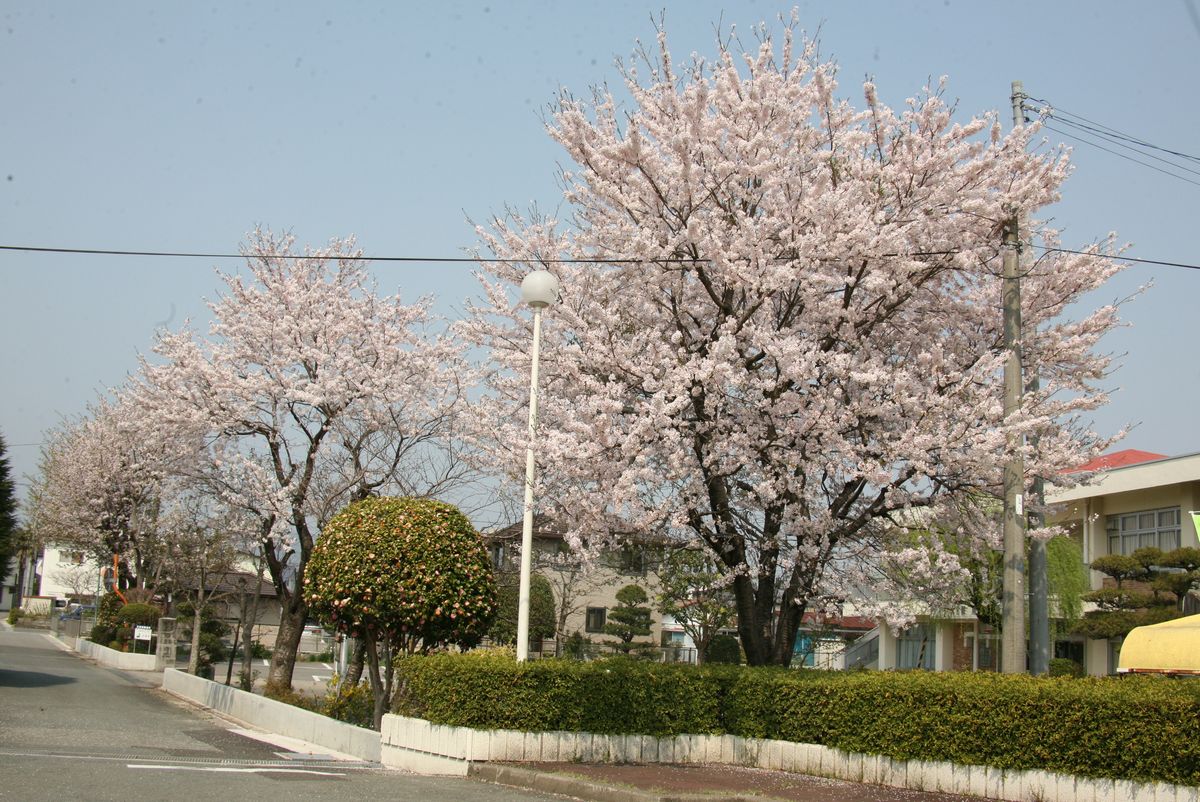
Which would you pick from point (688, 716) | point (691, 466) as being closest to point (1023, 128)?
point (691, 466)

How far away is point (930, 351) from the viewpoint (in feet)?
49.3

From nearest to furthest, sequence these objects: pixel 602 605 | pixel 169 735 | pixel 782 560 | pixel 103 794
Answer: pixel 103 794, pixel 782 560, pixel 169 735, pixel 602 605

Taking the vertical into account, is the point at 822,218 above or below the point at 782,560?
above

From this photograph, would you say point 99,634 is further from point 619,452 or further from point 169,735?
point 619,452

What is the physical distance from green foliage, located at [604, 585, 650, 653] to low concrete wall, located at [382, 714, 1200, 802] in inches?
1017

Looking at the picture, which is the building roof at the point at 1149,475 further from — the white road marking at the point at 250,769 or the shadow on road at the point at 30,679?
the shadow on road at the point at 30,679

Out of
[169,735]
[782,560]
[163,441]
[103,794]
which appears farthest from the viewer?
[163,441]

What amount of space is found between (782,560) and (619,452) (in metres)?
2.57

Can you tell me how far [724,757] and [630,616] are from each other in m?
26.6

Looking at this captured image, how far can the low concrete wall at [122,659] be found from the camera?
33.1 metres

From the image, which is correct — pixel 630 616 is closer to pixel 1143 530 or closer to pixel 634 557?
pixel 1143 530

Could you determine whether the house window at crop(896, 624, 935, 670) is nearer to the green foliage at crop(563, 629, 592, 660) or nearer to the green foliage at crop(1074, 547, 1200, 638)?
the green foliage at crop(1074, 547, 1200, 638)

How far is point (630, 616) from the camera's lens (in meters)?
39.6

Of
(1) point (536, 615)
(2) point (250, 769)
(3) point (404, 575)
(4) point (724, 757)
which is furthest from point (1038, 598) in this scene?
(1) point (536, 615)
